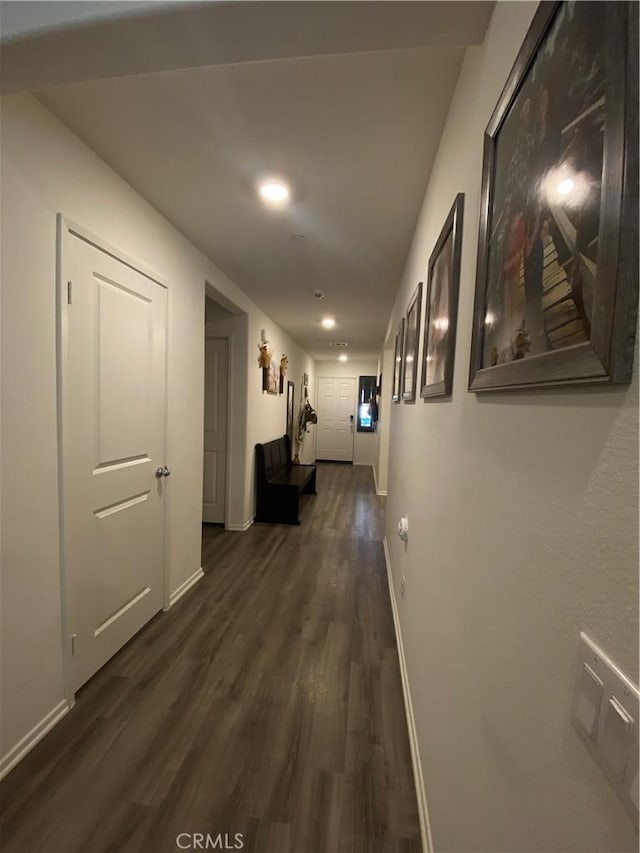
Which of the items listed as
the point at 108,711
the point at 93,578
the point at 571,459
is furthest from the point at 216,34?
the point at 108,711

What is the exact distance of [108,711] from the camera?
4.96 feet

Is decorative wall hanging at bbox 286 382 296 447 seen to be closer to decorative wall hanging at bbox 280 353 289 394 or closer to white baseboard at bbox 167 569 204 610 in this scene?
decorative wall hanging at bbox 280 353 289 394

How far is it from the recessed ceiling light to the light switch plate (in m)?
1.99

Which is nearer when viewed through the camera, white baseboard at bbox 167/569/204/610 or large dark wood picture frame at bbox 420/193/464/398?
large dark wood picture frame at bbox 420/193/464/398

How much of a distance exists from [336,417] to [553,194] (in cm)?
796

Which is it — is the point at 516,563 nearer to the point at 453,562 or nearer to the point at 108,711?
the point at 453,562

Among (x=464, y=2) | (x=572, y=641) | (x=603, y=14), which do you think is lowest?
(x=572, y=641)

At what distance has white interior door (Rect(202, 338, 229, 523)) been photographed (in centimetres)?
373

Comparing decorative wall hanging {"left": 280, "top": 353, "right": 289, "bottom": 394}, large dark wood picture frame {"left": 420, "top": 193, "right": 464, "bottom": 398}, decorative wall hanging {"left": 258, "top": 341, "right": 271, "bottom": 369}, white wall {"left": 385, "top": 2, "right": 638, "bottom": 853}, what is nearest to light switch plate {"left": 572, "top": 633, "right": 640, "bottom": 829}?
white wall {"left": 385, "top": 2, "right": 638, "bottom": 853}

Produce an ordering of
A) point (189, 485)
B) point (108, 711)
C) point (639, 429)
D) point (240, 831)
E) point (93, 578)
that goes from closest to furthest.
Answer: point (639, 429) → point (240, 831) → point (108, 711) → point (93, 578) → point (189, 485)

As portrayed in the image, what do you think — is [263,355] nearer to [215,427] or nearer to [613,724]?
[215,427]

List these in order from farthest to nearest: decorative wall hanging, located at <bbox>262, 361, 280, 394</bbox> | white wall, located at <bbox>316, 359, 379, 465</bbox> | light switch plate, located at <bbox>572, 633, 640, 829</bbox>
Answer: white wall, located at <bbox>316, 359, 379, 465</bbox> < decorative wall hanging, located at <bbox>262, 361, 280, 394</bbox> < light switch plate, located at <bbox>572, 633, 640, 829</bbox>

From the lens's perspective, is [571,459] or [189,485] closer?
[571,459]

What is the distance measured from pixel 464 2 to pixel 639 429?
3.38 ft
